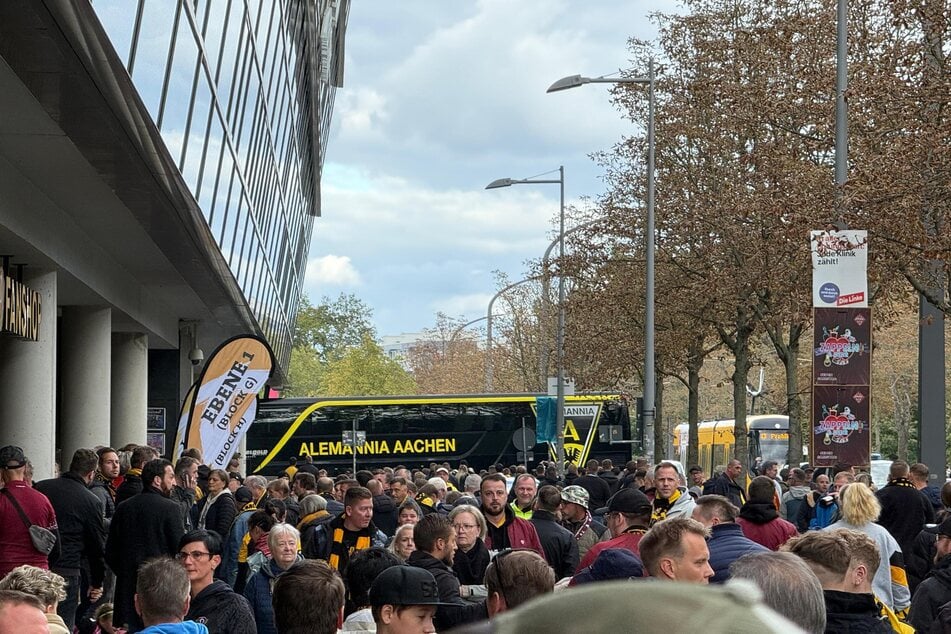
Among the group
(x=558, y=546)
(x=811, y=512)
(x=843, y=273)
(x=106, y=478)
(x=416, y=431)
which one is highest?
(x=843, y=273)

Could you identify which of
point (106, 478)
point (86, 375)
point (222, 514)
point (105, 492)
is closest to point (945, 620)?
point (222, 514)

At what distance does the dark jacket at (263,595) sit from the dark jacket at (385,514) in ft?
15.2

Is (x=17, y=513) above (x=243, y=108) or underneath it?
underneath

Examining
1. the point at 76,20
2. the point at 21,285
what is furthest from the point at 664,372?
the point at 76,20

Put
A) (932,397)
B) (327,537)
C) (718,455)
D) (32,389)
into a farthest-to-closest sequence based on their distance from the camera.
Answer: (718,455)
(932,397)
(32,389)
(327,537)

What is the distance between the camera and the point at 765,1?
111ft

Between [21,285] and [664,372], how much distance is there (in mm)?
30242

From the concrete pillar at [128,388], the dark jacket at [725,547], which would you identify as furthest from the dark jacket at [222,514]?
the concrete pillar at [128,388]

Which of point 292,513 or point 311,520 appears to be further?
point 292,513

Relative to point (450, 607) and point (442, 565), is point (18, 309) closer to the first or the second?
point (442, 565)

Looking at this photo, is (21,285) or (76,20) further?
(21,285)

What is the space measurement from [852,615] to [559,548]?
4.74 metres

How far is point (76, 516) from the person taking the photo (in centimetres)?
1173

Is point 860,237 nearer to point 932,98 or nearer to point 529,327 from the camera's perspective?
point 932,98
